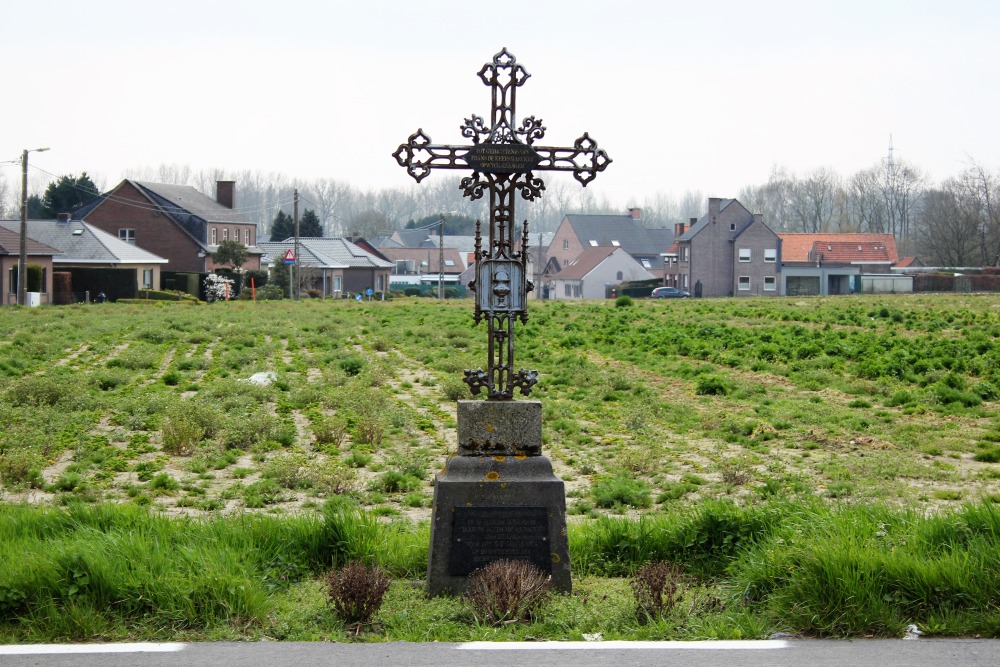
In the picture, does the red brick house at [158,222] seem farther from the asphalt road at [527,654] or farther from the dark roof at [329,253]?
the asphalt road at [527,654]

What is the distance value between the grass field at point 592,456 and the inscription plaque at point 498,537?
16.8 inches

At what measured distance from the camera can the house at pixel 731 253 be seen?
83.9m

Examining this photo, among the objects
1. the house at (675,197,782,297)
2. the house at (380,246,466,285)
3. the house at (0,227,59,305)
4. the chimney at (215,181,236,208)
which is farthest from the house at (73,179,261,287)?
the house at (380,246,466,285)

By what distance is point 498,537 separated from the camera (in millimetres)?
6836

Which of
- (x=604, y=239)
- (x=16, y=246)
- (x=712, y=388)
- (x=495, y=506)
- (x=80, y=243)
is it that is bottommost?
(x=712, y=388)

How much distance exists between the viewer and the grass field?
617 cm

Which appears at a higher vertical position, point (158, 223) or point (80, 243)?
point (158, 223)

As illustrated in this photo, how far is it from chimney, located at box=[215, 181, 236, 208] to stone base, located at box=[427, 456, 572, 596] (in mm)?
82510

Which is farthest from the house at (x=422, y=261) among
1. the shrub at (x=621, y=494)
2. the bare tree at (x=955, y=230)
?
the shrub at (x=621, y=494)

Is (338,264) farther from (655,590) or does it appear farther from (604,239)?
(655,590)

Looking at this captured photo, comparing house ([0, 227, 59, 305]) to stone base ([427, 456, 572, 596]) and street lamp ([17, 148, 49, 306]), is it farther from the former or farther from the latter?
stone base ([427, 456, 572, 596])

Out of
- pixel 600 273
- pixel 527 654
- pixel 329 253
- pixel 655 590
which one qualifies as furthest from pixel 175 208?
pixel 527 654

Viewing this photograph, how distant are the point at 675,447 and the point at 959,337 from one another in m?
15.1

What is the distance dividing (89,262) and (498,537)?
60892 millimetres
